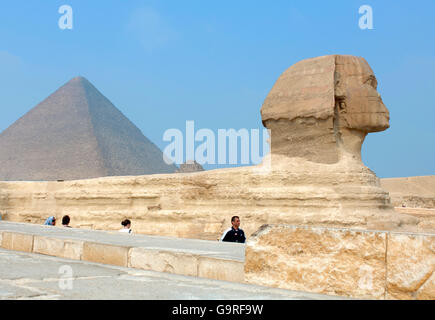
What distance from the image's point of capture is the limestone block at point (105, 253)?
3.58m

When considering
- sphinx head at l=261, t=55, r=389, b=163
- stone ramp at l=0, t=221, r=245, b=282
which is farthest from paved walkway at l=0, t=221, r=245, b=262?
sphinx head at l=261, t=55, r=389, b=163

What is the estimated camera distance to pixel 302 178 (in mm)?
8617

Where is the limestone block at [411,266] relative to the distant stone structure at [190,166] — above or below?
below

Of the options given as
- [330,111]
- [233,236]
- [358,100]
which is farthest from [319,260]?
[358,100]

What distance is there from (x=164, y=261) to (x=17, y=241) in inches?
86.9

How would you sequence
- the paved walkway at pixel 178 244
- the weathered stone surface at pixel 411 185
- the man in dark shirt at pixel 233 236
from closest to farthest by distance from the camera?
1. the paved walkway at pixel 178 244
2. the man in dark shirt at pixel 233 236
3. the weathered stone surface at pixel 411 185

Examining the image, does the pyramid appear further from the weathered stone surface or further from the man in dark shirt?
the man in dark shirt

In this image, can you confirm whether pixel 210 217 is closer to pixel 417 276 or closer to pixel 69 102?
pixel 417 276

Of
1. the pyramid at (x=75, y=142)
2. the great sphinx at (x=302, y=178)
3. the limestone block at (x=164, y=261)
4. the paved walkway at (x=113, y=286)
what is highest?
the pyramid at (x=75, y=142)

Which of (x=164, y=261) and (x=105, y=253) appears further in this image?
(x=105, y=253)

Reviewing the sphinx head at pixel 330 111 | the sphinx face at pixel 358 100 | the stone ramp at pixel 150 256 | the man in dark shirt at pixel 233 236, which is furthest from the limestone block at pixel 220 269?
the sphinx face at pixel 358 100

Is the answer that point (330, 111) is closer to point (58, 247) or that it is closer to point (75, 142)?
point (58, 247)

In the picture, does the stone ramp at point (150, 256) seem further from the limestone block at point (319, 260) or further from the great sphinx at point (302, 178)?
the great sphinx at point (302, 178)

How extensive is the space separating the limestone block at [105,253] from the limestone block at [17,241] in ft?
3.21
